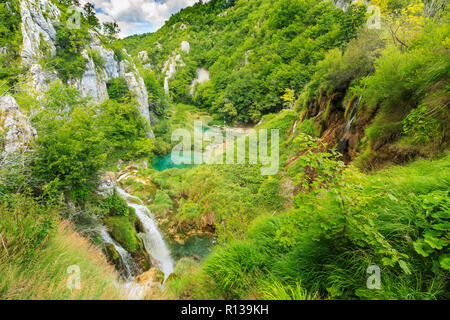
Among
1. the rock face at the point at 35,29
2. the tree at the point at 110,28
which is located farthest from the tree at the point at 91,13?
the rock face at the point at 35,29

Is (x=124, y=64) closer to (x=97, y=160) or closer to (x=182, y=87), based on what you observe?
(x=97, y=160)

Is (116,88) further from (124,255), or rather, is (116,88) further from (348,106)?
(348,106)

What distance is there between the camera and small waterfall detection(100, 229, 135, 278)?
7312 millimetres

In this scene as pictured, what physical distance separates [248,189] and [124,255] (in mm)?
7547

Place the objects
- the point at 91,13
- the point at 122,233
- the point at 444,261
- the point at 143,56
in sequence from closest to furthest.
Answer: the point at 444,261 → the point at 122,233 → the point at 91,13 → the point at 143,56

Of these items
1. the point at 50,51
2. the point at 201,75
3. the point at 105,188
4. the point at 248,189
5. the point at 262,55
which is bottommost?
the point at 105,188

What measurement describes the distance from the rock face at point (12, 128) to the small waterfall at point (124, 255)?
4.02 m

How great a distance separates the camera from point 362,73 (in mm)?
8945

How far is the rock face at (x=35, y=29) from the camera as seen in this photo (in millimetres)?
16469

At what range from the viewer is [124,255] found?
788 cm

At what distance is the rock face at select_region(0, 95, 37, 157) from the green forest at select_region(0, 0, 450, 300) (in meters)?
0.03

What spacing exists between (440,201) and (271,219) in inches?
103

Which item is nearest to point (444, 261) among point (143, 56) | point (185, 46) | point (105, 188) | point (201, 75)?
point (105, 188)
